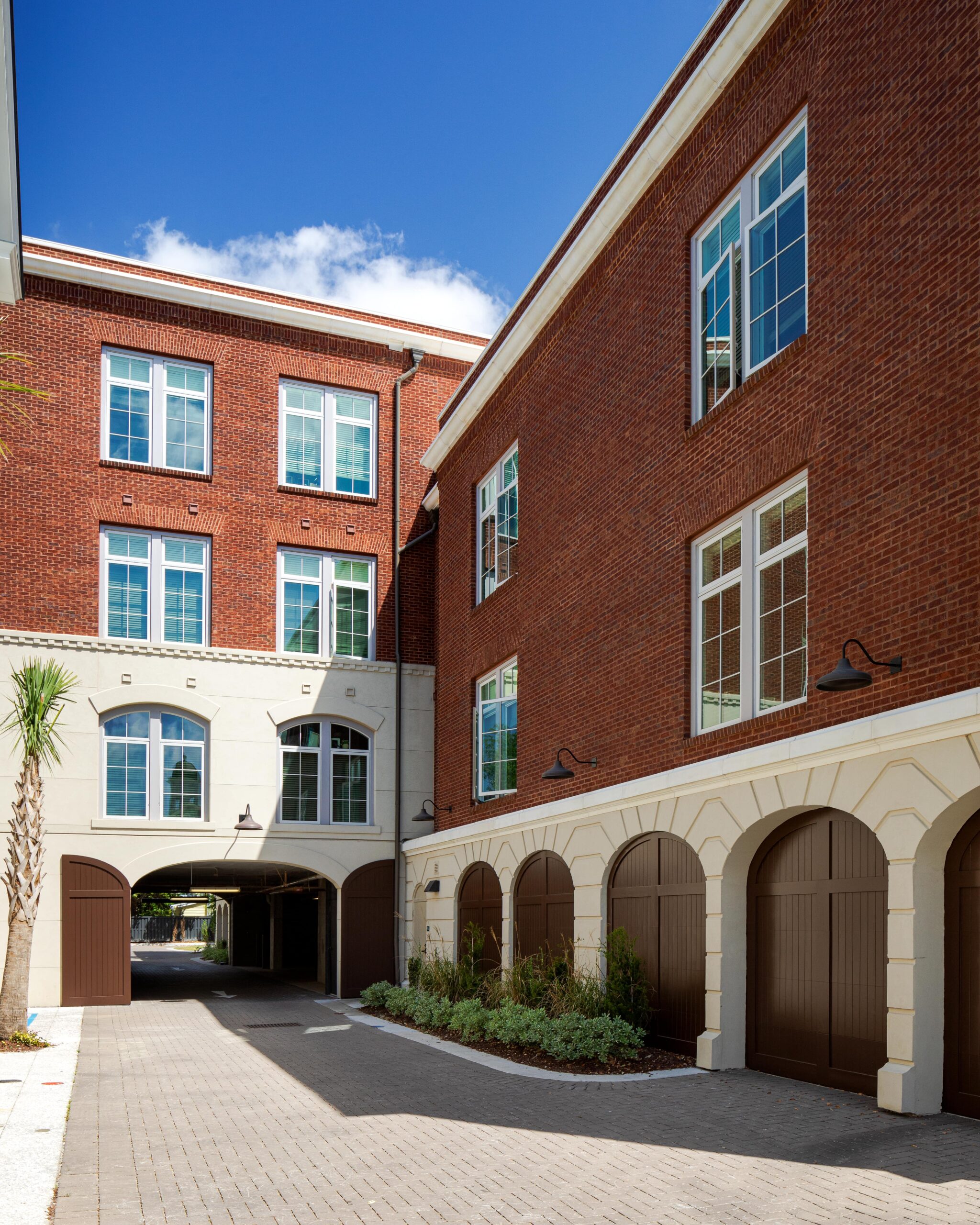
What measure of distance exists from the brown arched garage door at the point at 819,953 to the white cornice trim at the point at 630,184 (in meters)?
8.26

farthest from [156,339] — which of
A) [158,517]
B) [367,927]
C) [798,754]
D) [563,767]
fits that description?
[798,754]

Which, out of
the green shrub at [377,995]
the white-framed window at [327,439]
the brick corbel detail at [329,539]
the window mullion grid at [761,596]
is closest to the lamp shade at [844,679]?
the window mullion grid at [761,596]

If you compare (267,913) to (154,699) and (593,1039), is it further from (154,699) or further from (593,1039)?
(593,1039)

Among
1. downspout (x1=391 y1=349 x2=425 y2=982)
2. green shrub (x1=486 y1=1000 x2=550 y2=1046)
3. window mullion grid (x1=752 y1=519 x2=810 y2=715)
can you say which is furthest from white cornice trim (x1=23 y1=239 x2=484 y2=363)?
green shrub (x1=486 y1=1000 x2=550 y2=1046)

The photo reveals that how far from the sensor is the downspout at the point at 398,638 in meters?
24.4

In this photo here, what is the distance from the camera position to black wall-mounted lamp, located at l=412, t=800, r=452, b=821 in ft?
74.0

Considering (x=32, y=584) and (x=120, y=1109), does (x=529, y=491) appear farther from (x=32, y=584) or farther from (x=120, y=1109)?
(x=120, y=1109)

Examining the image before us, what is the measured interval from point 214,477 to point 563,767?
11.0 metres

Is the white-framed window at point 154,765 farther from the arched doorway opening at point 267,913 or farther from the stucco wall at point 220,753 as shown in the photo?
the arched doorway opening at point 267,913

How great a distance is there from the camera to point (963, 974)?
9492mm

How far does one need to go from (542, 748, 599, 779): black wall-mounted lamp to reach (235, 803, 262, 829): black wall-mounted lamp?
7.50 metres

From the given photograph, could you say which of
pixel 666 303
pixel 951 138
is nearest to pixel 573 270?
pixel 666 303

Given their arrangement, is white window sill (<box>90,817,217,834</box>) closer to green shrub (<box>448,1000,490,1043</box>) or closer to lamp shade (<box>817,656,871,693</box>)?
green shrub (<box>448,1000,490,1043</box>)

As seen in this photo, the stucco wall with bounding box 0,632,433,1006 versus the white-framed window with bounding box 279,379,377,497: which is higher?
the white-framed window with bounding box 279,379,377,497
